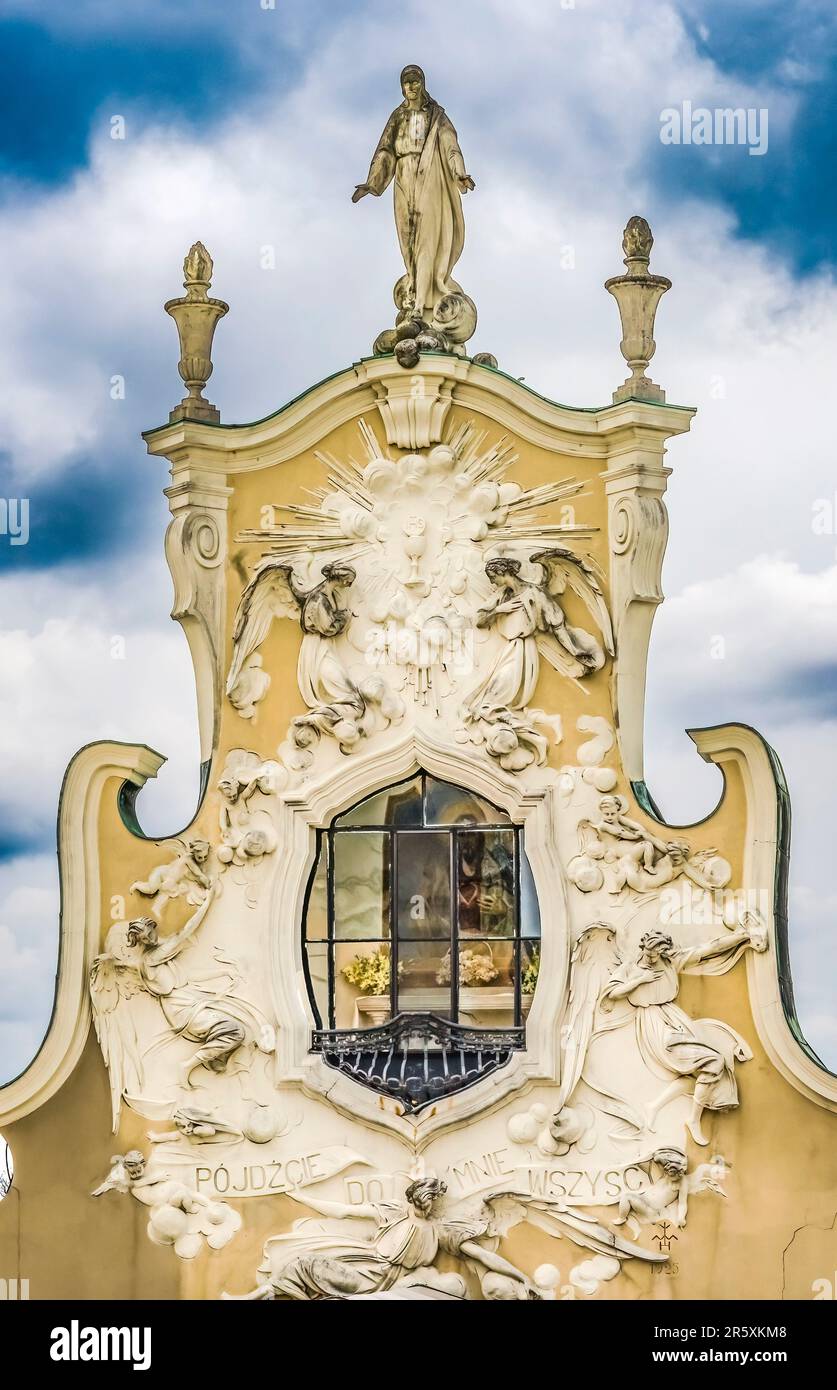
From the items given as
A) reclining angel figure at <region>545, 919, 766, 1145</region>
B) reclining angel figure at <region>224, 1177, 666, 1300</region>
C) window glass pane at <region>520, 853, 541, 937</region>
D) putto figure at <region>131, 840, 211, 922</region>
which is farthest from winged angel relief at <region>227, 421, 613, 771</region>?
reclining angel figure at <region>224, 1177, 666, 1300</region>

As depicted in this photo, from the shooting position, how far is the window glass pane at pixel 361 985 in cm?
1594

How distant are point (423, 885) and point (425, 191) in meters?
3.64

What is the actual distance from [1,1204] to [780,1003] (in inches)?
161

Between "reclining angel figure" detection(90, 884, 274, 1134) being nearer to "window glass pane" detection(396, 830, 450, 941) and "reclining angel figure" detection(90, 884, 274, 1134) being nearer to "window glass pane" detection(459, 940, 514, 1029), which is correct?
"window glass pane" detection(396, 830, 450, 941)

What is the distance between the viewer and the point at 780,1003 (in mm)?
15383

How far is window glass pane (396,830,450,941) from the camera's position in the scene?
15.9 m

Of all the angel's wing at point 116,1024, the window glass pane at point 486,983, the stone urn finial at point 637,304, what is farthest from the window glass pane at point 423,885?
the stone urn finial at point 637,304

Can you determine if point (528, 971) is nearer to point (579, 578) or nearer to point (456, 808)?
point (456, 808)

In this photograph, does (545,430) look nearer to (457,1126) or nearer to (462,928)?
(462,928)

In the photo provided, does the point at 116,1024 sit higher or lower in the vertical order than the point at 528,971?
lower

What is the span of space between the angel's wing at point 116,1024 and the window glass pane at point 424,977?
1367 millimetres

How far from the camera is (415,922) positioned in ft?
52.4

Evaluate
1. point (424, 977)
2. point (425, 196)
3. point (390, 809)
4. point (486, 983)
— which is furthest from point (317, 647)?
point (425, 196)

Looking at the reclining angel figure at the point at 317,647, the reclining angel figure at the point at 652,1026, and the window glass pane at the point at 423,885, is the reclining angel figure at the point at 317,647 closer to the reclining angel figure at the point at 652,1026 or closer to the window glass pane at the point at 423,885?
the window glass pane at the point at 423,885
